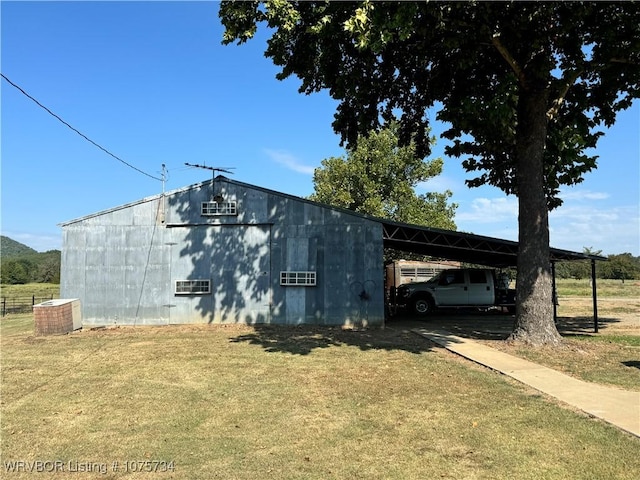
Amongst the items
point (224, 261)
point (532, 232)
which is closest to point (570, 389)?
point (532, 232)

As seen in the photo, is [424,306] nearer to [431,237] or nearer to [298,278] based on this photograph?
[431,237]

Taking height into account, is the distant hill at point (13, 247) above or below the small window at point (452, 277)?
above

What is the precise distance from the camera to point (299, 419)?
5.84 meters

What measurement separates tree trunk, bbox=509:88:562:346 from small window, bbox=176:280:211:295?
9.58 meters

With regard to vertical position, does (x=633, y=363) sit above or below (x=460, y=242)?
below

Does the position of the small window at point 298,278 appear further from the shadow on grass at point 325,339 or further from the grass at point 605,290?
the grass at point 605,290

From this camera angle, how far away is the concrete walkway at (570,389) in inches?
222

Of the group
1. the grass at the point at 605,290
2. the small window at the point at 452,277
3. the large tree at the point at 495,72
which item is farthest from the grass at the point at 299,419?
the grass at the point at 605,290

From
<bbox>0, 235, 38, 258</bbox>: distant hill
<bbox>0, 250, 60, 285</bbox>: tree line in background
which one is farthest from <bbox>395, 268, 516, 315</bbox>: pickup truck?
<bbox>0, 235, 38, 258</bbox>: distant hill

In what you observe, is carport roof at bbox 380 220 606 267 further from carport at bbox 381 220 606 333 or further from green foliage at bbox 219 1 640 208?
green foliage at bbox 219 1 640 208

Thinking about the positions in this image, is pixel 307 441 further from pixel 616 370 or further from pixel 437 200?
pixel 437 200

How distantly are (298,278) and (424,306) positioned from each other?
7173 mm

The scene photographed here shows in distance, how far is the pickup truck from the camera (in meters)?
19.6

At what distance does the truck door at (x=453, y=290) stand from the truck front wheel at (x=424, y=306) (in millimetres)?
373
